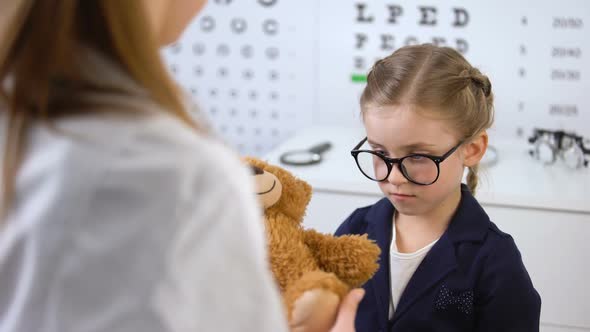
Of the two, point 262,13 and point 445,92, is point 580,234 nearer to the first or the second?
point 445,92

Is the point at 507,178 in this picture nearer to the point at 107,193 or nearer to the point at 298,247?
the point at 298,247

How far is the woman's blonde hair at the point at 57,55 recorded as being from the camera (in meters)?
0.40

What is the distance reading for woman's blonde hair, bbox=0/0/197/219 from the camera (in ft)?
1.30

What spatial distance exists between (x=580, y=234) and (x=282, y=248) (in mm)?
917

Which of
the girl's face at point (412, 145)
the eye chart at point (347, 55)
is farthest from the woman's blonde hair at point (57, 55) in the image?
the eye chart at point (347, 55)

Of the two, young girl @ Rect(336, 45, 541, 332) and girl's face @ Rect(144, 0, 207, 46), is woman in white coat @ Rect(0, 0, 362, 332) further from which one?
young girl @ Rect(336, 45, 541, 332)

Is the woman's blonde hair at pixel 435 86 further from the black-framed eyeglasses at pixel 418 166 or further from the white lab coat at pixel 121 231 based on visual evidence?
the white lab coat at pixel 121 231

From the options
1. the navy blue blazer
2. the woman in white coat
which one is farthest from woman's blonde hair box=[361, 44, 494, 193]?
the woman in white coat

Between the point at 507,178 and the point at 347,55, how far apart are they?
0.64 metres

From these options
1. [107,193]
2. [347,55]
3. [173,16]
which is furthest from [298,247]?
[347,55]

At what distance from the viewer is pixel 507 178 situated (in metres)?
1.64

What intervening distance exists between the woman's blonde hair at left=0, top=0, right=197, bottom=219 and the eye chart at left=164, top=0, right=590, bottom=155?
5.34 ft

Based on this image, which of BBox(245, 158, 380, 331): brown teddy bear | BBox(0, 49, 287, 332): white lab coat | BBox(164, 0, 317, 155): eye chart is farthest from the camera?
BBox(164, 0, 317, 155): eye chart

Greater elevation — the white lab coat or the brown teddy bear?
the white lab coat
